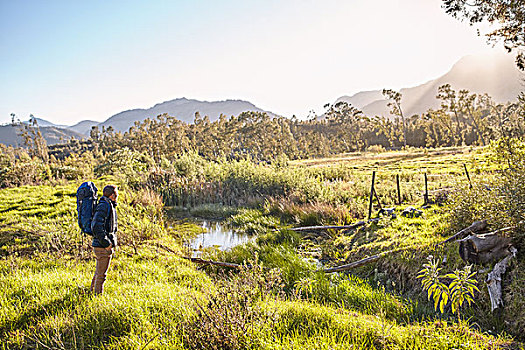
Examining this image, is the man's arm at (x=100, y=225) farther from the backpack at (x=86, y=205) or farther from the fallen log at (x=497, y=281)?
the fallen log at (x=497, y=281)

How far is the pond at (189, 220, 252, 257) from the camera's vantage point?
8.15 metres

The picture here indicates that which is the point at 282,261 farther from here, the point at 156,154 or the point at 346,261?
the point at 156,154

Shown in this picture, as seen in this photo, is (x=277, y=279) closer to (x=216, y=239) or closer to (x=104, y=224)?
(x=104, y=224)

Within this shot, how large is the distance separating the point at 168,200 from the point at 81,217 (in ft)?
29.9

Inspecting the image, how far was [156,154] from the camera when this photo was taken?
32.6m

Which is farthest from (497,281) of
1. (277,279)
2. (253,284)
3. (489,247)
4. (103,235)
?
(103,235)

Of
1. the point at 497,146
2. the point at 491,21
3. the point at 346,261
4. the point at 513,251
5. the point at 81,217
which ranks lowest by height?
the point at 346,261

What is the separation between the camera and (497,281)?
3725 millimetres

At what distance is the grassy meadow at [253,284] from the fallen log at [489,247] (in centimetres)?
23

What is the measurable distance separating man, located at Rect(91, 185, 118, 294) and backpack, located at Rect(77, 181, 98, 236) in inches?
6.5

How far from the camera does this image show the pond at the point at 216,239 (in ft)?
26.7

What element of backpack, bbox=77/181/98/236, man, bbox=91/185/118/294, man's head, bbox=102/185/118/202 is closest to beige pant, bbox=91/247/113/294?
man, bbox=91/185/118/294

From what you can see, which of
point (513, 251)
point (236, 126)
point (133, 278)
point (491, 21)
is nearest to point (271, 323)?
point (133, 278)

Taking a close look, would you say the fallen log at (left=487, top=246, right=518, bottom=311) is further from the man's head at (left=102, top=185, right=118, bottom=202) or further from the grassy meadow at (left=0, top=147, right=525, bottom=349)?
the man's head at (left=102, top=185, right=118, bottom=202)
